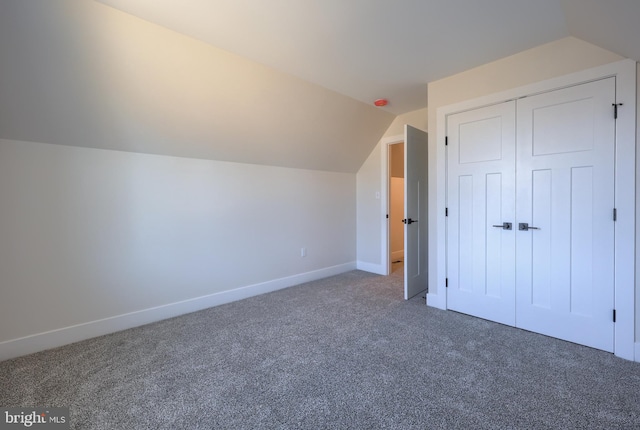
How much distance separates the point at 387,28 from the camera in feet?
6.85

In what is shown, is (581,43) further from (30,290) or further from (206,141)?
(30,290)

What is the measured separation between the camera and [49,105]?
214cm

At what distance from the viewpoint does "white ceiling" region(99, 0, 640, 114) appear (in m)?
1.80

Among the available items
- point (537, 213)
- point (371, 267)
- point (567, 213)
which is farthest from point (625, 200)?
point (371, 267)

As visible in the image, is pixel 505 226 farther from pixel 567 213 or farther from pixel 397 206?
pixel 397 206

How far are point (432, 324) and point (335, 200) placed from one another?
96.3 inches

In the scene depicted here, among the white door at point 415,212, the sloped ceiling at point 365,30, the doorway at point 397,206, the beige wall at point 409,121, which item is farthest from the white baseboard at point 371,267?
the sloped ceiling at point 365,30

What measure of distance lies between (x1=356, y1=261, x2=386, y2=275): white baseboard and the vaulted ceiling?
2706mm

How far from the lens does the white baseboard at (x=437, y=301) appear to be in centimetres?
304

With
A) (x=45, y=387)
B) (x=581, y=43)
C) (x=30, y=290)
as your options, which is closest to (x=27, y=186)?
(x=30, y=290)

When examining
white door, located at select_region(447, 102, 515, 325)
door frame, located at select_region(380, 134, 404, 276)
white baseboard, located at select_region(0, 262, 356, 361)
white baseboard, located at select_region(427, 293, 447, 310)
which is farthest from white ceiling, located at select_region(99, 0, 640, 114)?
white baseboard, located at select_region(0, 262, 356, 361)

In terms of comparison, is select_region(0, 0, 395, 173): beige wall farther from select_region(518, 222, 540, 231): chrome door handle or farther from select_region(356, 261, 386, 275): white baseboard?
select_region(356, 261, 386, 275): white baseboard

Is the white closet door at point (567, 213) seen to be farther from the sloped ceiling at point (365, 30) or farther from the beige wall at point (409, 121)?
the beige wall at point (409, 121)

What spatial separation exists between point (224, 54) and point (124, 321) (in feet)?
8.73
